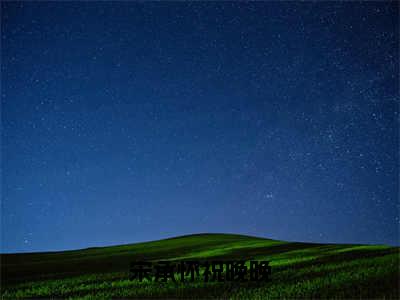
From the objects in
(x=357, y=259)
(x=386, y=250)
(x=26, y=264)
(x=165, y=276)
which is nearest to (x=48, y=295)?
(x=165, y=276)

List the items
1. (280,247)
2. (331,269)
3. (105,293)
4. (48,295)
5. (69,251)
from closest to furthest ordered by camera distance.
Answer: (105,293)
(48,295)
(331,269)
(280,247)
(69,251)

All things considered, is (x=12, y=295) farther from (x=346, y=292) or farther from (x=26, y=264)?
(x=26, y=264)

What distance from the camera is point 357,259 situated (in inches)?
1115

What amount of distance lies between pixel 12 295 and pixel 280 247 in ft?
96.6

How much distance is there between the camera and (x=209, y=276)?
78.0 feet

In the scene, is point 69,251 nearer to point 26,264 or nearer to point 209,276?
point 26,264

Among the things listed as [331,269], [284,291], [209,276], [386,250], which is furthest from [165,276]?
[386,250]

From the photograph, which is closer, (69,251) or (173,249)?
(173,249)

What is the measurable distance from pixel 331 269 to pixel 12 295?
16738 millimetres

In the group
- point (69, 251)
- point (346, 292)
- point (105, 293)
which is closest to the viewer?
point (346, 292)

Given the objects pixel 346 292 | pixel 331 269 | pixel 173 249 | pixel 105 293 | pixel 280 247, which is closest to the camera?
pixel 346 292

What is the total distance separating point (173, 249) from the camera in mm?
54969

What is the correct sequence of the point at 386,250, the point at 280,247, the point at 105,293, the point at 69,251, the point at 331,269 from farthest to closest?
the point at 69,251, the point at 280,247, the point at 386,250, the point at 331,269, the point at 105,293

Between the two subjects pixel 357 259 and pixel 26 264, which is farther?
pixel 26 264
